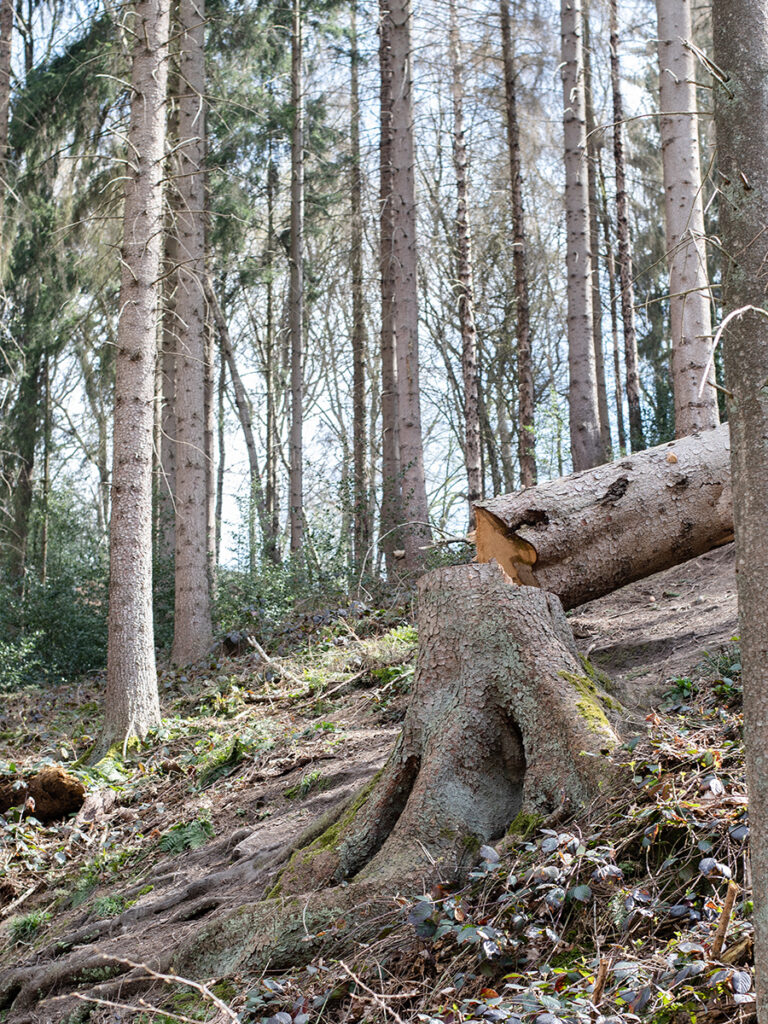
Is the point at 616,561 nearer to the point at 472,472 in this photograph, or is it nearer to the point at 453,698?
the point at 453,698

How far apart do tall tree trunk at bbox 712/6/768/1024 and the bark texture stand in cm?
152

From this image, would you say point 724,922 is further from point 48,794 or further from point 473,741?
point 48,794

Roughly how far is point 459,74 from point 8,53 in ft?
26.5

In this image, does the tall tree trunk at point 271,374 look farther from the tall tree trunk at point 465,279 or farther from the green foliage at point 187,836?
the green foliage at point 187,836

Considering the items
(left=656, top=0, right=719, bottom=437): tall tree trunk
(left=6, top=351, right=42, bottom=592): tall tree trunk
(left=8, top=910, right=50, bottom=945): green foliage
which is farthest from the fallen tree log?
(left=6, top=351, right=42, bottom=592): tall tree trunk

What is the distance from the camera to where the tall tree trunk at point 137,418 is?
792 centimetres

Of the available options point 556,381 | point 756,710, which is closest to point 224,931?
point 756,710

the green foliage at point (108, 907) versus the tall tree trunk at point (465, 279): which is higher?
the tall tree trunk at point (465, 279)

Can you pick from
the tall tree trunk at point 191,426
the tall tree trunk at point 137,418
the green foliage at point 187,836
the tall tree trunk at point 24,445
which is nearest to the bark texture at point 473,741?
the green foliage at point 187,836

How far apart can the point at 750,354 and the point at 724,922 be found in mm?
1545

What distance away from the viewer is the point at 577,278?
13.1 m

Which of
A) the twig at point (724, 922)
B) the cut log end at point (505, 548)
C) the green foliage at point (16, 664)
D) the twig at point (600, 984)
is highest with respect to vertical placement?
the cut log end at point (505, 548)

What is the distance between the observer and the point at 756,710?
1.90 metres

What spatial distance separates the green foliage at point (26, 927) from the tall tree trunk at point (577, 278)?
1016 cm
